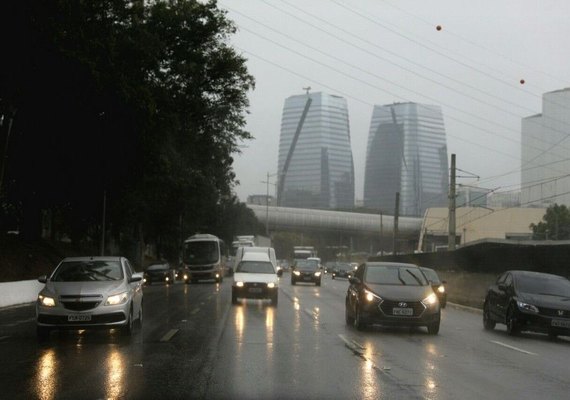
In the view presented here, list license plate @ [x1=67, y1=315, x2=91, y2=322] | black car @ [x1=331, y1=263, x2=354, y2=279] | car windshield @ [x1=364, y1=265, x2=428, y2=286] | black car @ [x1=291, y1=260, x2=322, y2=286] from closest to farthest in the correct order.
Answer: license plate @ [x1=67, y1=315, x2=91, y2=322]
car windshield @ [x1=364, y1=265, x2=428, y2=286]
black car @ [x1=291, y1=260, x2=322, y2=286]
black car @ [x1=331, y1=263, x2=354, y2=279]

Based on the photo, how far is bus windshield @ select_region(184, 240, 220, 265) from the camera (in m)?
56.0

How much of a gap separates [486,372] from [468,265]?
2967 centimetres

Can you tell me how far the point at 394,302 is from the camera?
17.5 m

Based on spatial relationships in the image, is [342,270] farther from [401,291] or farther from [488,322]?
[401,291]

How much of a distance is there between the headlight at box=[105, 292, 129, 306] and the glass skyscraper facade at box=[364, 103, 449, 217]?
124 m

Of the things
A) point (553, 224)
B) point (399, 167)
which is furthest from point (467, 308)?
point (399, 167)

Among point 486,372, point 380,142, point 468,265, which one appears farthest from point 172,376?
point 380,142

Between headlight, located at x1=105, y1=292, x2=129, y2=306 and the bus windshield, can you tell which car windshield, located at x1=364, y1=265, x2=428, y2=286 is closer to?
headlight, located at x1=105, y1=292, x2=129, y2=306

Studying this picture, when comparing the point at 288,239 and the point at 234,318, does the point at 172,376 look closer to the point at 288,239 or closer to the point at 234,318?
the point at 234,318

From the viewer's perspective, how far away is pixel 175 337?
1592 cm

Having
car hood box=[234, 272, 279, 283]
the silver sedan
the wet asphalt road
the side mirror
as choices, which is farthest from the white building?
the silver sedan

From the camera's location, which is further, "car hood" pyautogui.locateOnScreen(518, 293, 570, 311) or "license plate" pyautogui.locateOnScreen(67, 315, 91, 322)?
"car hood" pyautogui.locateOnScreen(518, 293, 570, 311)

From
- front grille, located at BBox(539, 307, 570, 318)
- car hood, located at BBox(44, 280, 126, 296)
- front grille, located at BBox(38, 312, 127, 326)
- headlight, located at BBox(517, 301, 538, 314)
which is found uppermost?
car hood, located at BBox(44, 280, 126, 296)

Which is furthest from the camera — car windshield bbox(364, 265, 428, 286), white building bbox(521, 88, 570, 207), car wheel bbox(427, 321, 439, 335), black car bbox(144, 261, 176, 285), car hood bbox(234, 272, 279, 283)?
white building bbox(521, 88, 570, 207)
